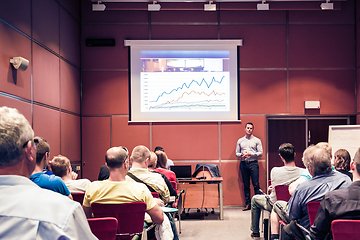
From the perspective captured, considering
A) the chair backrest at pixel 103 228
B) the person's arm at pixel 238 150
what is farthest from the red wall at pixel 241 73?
the chair backrest at pixel 103 228

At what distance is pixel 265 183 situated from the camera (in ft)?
23.8

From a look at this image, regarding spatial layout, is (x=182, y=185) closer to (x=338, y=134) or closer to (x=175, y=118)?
(x=175, y=118)

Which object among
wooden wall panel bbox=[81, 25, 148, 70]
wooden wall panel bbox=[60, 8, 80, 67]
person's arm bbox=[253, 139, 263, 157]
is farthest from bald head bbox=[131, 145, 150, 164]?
wooden wall panel bbox=[81, 25, 148, 70]

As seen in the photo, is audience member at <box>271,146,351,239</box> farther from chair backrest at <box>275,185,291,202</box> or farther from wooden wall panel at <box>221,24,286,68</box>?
wooden wall panel at <box>221,24,286,68</box>

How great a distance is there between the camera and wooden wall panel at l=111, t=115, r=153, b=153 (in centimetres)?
726

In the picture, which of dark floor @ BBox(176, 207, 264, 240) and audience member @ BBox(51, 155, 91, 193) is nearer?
audience member @ BBox(51, 155, 91, 193)

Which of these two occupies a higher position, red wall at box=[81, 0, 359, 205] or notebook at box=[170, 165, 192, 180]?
red wall at box=[81, 0, 359, 205]

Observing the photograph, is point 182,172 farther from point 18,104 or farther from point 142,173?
point 18,104

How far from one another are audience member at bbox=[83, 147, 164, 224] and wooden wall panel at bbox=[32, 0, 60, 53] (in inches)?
131

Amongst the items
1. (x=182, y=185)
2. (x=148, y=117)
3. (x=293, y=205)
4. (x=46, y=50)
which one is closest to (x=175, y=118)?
(x=148, y=117)

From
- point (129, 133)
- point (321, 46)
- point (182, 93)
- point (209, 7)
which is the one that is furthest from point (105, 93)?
point (321, 46)

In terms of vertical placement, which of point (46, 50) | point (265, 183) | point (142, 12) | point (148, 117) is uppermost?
point (142, 12)

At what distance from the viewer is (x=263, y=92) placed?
7.30 metres

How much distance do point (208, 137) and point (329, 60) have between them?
3266mm
